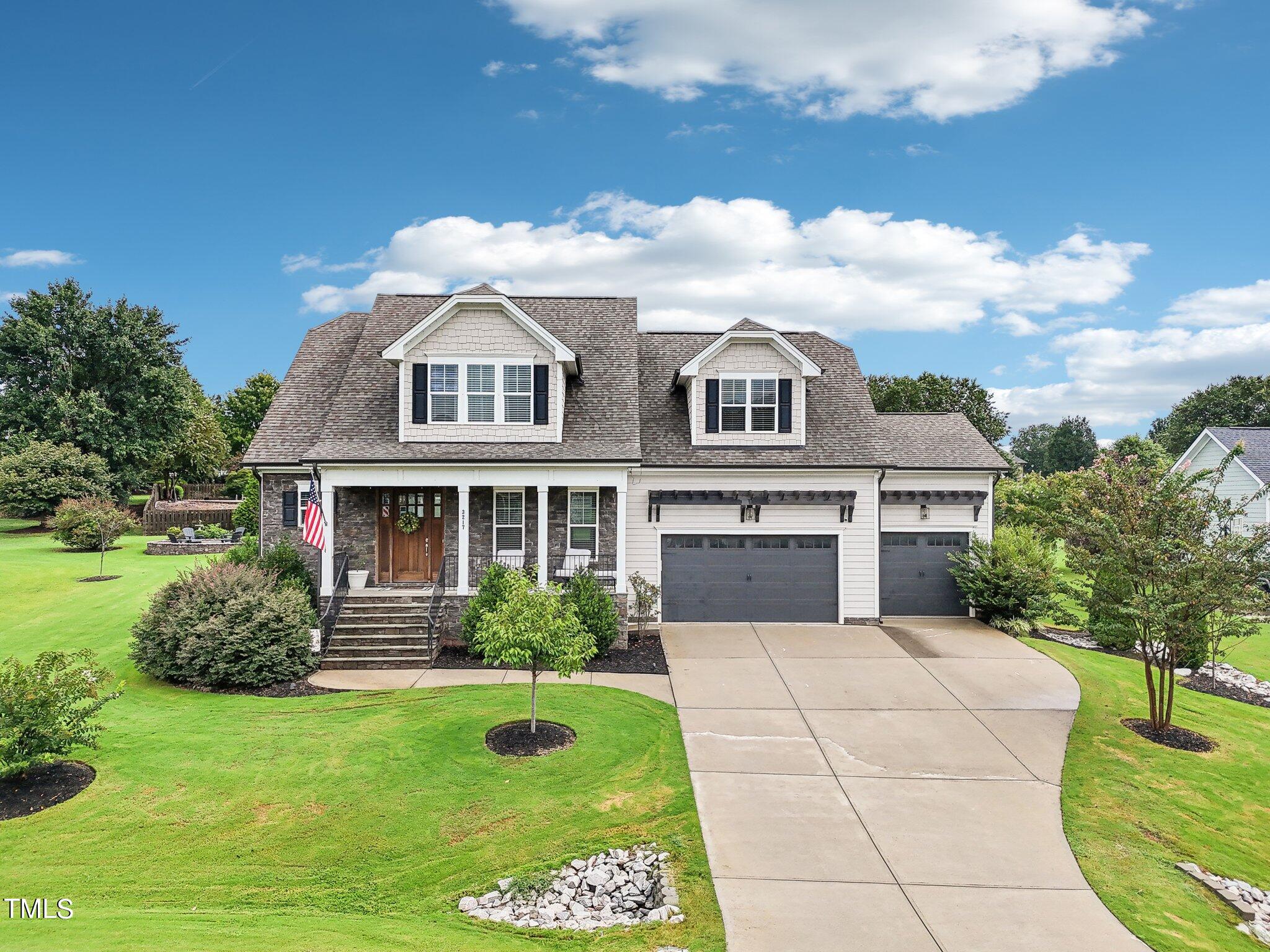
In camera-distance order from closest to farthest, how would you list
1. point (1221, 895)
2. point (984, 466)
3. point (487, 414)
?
point (1221, 895), point (487, 414), point (984, 466)

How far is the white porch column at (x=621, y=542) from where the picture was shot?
15867 mm

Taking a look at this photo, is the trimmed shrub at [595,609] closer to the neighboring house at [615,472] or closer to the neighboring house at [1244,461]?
the neighboring house at [615,472]

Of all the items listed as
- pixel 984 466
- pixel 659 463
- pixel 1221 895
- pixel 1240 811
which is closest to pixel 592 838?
pixel 1221 895

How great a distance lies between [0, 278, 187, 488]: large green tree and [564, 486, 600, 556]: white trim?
3524cm

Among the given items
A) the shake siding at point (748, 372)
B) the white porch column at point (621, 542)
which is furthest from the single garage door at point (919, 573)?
the white porch column at point (621, 542)

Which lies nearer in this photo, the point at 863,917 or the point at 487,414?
the point at 863,917

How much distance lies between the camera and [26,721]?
8.30m

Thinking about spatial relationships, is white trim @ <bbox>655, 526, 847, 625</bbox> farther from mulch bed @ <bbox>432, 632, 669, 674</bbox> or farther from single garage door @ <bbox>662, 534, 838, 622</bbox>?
mulch bed @ <bbox>432, 632, 669, 674</bbox>

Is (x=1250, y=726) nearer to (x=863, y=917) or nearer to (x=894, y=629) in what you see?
(x=894, y=629)

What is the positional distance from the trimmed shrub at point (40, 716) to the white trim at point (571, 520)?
9.50 m

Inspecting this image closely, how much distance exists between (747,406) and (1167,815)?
1175cm

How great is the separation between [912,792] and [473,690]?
24.9ft

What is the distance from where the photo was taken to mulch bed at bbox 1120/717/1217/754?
10.9 m

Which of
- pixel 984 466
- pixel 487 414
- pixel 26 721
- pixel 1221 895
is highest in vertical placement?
pixel 487 414
